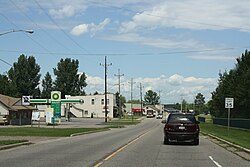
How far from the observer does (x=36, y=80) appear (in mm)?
119375

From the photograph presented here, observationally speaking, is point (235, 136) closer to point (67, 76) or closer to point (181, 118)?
point (181, 118)

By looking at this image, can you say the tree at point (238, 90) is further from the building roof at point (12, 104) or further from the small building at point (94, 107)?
the small building at point (94, 107)

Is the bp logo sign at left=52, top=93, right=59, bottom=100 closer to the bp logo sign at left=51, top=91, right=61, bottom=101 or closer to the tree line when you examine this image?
the bp logo sign at left=51, top=91, right=61, bottom=101

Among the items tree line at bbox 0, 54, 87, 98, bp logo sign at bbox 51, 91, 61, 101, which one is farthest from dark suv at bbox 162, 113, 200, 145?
tree line at bbox 0, 54, 87, 98

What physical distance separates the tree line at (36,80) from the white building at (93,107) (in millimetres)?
5476

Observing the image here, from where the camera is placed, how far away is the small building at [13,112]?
63841 millimetres

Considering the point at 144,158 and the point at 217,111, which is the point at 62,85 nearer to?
the point at 217,111

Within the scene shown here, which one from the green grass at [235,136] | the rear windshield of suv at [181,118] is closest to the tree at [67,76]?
the green grass at [235,136]

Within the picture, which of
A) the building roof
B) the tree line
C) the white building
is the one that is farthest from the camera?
the white building

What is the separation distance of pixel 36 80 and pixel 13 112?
2126 inches

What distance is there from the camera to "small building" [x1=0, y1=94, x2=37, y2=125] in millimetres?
63841

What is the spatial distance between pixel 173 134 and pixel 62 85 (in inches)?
4312

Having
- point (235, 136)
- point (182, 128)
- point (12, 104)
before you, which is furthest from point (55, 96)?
point (182, 128)

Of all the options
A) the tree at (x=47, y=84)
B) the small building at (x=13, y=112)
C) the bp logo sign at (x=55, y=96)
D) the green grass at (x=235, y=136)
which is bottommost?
the green grass at (x=235, y=136)
